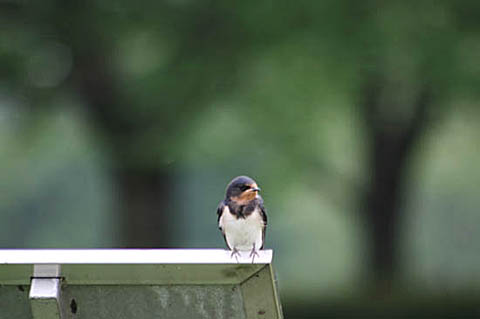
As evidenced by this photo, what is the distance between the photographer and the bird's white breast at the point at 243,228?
4.62m

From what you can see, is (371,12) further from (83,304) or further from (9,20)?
(83,304)

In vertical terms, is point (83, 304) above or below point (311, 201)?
below

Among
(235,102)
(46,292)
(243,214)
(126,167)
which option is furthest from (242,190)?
(126,167)

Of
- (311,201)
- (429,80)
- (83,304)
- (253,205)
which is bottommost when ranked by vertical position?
(83,304)

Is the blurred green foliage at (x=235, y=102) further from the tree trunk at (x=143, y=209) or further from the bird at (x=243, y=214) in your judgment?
the bird at (x=243, y=214)

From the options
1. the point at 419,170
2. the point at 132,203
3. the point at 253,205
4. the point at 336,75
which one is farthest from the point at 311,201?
the point at 253,205

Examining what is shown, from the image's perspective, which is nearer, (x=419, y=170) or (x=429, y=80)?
(x=429, y=80)

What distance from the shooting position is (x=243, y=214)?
4.77 meters

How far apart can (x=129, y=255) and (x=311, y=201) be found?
1476cm

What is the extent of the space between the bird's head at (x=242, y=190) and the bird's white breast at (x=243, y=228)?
0.07 metres

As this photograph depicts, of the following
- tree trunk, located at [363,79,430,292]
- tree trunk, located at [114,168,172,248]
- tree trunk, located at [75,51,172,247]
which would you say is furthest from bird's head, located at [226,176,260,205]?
tree trunk, located at [363,79,430,292]

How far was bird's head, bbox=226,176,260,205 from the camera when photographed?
4.73 metres

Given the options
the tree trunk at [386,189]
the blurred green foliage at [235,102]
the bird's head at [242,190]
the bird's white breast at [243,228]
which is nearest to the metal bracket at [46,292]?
the bird's white breast at [243,228]

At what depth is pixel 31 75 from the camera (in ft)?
35.6
